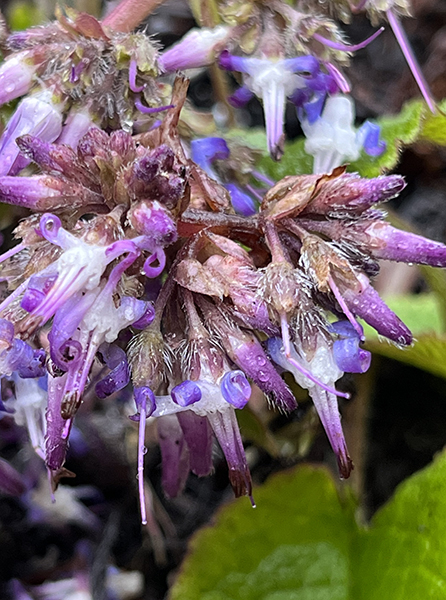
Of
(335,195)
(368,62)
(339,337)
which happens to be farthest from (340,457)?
(368,62)

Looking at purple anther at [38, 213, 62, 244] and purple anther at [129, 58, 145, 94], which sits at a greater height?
purple anther at [129, 58, 145, 94]

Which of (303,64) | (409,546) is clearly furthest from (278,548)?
(303,64)

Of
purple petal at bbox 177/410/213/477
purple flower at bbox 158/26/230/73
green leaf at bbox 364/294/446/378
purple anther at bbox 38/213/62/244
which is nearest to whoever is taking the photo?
purple anther at bbox 38/213/62/244

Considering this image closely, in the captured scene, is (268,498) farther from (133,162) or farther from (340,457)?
(133,162)

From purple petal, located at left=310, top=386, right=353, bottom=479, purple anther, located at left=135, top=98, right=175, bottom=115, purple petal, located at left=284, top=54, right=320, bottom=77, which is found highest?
purple petal, located at left=284, top=54, right=320, bottom=77

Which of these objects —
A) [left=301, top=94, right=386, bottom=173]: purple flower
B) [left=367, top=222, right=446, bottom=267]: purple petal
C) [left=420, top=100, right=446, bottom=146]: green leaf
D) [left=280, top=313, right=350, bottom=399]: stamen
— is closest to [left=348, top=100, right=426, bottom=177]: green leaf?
[left=420, top=100, right=446, bottom=146]: green leaf

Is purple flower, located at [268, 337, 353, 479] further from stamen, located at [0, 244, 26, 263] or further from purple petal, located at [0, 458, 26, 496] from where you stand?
purple petal, located at [0, 458, 26, 496]

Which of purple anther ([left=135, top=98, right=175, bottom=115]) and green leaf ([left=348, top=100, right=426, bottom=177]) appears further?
green leaf ([left=348, top=100, right=426, bottom=177])
